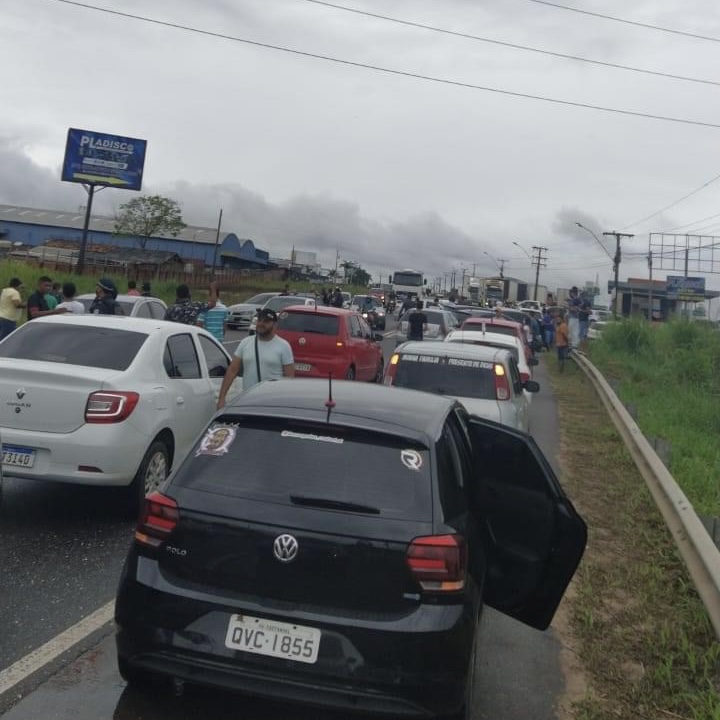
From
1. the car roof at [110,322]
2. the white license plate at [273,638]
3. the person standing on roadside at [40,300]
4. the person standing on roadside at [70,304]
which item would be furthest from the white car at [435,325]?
the white license plate at [273,638]

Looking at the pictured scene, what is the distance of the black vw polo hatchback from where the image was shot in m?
3.45

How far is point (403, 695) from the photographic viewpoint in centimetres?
345

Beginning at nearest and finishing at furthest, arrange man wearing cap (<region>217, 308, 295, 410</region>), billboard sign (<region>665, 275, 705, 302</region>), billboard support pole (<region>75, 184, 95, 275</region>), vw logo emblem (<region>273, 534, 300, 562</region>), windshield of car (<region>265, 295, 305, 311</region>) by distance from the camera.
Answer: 1. vw logo emblem (<region>273, 534, 300, 562</region>)
2. man wearing cap (<region>217, 308, 295, 410</region>)
3. windshield of car (<region>265, 295, 305, 311</region>)
4. billboard support pole (<region>75, 184, 95, 275</region>)
5. billboard sign (<region>665, 275, 705, 302</region>)

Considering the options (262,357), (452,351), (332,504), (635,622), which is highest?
(452,351)

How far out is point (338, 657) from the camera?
343cm

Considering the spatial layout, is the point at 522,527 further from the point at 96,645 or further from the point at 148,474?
the point at 148,474

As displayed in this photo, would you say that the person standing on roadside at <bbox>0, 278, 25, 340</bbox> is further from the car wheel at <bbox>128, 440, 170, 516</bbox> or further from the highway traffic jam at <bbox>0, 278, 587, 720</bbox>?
the highway traffic jam at <bbox>0, 278, 587, 720</bbox>

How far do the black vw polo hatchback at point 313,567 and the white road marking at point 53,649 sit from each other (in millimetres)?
678

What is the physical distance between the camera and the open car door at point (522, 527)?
14.4 feet

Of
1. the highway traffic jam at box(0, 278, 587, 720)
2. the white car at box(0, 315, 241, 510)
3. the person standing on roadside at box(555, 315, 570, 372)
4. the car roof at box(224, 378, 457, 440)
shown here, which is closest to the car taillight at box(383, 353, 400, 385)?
the white car at box(0, 315, 241, 510)

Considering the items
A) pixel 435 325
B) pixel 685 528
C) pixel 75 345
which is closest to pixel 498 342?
pixel 685 528

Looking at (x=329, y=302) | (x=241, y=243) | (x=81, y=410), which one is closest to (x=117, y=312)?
(x=81, y=410)

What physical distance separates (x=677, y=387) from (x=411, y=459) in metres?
16.2

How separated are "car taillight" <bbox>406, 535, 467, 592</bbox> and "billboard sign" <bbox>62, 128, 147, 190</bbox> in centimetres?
4593
